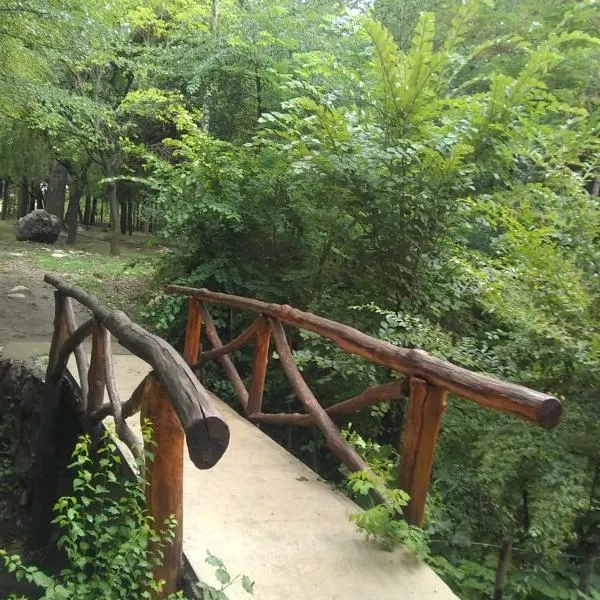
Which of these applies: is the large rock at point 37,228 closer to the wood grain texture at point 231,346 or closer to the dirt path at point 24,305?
the dirt path at point 24,305

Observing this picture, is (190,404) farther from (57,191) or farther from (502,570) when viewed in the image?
(57,191)

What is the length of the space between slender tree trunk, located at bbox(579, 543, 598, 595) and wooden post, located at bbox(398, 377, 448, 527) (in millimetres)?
1033

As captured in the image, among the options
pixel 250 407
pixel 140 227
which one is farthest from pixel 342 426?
pixel 140 227

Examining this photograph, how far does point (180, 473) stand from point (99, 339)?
1.87m

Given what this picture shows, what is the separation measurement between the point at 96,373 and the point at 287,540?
2.09 metres

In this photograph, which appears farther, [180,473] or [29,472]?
[29,472]

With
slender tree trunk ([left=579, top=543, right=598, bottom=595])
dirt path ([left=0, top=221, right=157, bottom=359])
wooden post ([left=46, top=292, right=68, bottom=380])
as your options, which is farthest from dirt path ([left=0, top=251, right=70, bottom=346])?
slender tree trunk ([left=579, top=543, right=598, bottom=595])

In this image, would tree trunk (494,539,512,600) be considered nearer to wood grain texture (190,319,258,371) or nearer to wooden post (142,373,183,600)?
wooden post (142,373,183,600)

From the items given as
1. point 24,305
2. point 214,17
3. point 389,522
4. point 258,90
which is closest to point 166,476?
point 389,522

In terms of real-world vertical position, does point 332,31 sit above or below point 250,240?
above

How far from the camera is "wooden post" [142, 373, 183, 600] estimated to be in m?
2.46

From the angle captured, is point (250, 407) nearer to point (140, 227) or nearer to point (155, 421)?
Result: point (155, 421)

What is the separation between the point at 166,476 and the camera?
2.48m

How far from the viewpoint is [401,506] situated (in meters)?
2.92
